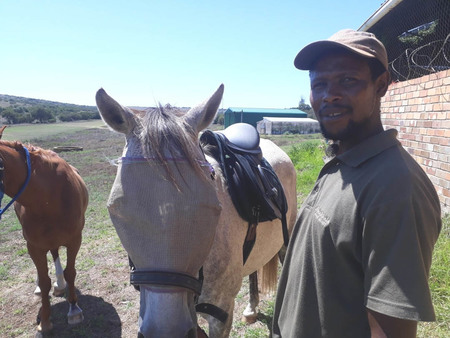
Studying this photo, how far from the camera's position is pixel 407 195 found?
2.53 ft

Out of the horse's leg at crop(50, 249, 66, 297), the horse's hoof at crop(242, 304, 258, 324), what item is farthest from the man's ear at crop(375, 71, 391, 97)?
the horse's leg at crop(50, 249, 66, 297)

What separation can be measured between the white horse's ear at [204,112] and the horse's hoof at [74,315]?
2.86 m

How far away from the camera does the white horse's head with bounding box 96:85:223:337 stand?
1214 millimetres

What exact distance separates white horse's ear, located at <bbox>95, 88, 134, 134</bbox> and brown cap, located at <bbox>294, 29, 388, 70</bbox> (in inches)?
36.5

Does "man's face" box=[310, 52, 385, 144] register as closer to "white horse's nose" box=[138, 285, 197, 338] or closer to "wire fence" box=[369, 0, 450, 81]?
"white horse's nose" box=[138, 285, 197, 338]

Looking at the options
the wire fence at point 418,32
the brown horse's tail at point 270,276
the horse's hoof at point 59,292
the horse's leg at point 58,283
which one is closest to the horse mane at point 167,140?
the brown horse's tail at point 270,276

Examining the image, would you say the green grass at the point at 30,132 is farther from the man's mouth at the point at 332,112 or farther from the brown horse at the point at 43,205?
the man's mouth at the point at 332,112

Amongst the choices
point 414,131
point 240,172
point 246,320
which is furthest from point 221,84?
point 414,131

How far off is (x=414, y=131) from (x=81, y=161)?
12890mm

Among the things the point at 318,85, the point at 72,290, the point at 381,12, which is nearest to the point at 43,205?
the point at 72,290

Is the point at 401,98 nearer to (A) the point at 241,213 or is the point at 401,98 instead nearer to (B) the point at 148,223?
(A) the point at 241,213

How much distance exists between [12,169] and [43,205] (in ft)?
1.52

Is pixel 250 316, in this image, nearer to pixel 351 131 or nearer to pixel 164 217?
pixel 164 217

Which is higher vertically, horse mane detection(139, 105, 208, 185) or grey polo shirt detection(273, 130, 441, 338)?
horse mane detection(139, 105, 208, 185)
